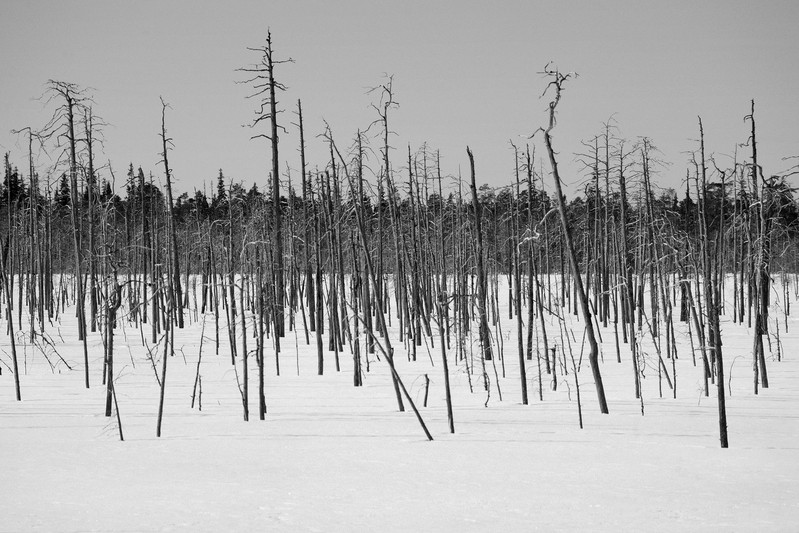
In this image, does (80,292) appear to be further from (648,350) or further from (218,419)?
(648,350)

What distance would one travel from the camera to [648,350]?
27609mm

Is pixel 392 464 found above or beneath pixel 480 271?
beneath

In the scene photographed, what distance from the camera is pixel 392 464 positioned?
30.9 ft

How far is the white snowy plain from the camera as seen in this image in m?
6.86

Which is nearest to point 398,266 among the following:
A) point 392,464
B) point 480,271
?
point 480,271

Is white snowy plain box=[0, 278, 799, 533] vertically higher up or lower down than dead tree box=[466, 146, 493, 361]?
lower down

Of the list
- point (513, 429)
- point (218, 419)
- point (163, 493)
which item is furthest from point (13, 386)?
point (513, 429)

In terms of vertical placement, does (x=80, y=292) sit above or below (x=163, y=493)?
above

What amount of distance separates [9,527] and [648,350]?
2548 centimetres

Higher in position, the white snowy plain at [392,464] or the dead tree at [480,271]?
the dead tree at [480,271]

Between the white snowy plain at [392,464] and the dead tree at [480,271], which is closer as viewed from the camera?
the white snowy plain at [392,464]

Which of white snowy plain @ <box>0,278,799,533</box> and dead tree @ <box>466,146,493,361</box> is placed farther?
dead tree @ <box>466,146,493,361</box>

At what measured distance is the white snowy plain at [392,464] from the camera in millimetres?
6855

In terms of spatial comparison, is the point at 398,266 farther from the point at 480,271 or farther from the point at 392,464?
the point at 392,464
